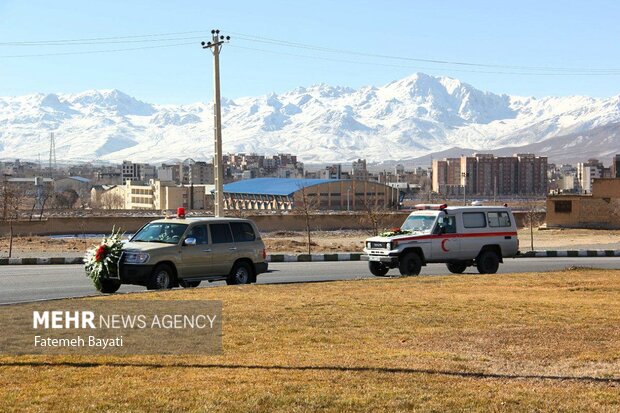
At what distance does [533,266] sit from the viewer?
3148 centimetres

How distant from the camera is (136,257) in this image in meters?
20.4

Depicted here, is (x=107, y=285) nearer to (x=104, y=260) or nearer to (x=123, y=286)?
(x=104, y=260)

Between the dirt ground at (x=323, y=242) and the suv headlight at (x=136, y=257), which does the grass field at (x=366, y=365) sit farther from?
the dirt ground at (x=323, y=242)

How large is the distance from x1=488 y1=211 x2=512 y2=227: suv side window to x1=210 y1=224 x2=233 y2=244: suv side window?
27.3ft

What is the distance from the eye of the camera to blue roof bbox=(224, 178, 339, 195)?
149 m

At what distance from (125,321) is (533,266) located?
65.0 ft

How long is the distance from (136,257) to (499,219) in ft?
36.9

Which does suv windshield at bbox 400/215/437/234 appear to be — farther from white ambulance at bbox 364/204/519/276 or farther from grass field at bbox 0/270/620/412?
grass field at bbox 0/270/620/412

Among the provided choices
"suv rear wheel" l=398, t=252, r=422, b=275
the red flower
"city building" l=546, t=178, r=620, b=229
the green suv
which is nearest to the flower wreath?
the red flower

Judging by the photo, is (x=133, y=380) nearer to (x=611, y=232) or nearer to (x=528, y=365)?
(x=528, y=365)

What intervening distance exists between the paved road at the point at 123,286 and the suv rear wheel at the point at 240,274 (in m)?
0.81

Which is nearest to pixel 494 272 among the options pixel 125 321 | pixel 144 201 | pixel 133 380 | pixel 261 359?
pixel 125 321

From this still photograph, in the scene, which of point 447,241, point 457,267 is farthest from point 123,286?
point 457,267

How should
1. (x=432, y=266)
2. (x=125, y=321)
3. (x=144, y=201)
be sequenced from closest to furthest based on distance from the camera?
(x=125, y=321) < (x=432, y=266) < (x=144, y=201)
